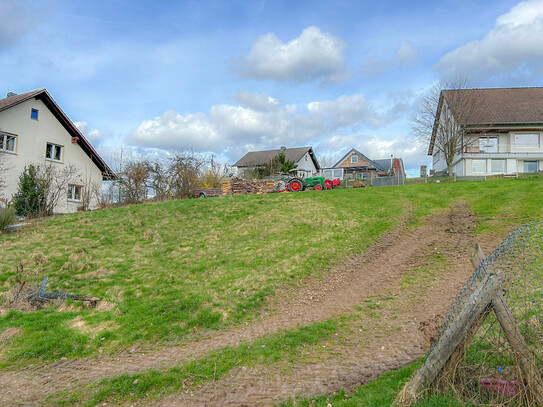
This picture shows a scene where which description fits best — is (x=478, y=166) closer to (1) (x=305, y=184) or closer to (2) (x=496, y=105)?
(2) (x=496, y=105)

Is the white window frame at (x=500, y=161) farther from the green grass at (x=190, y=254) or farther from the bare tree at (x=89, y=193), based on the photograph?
the bare tree at (x=89, y=193)

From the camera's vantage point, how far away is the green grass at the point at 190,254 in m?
7.45

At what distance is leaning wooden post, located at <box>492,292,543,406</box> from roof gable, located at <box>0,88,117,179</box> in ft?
94.8

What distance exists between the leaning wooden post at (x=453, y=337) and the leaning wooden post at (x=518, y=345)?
11 centimetres

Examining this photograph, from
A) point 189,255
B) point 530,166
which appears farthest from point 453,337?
point 530,166

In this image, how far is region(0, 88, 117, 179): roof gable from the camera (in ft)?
81.8

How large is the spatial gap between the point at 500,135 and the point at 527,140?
2.45 metres

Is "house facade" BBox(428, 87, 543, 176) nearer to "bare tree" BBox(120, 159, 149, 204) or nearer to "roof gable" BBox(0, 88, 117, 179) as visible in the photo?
"bare tree" BBox(120, 159, 149, 204)

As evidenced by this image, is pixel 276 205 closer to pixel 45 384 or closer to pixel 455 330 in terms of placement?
pixel 45 384

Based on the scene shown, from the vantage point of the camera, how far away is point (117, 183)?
99.5 feet

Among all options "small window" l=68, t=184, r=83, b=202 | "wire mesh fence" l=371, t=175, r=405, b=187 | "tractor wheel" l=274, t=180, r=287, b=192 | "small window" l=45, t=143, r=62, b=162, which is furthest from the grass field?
"small window" l=45, t=143, r=62, b=162

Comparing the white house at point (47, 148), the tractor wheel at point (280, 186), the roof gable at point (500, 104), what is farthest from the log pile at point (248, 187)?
the roof gable at point (500, 104)

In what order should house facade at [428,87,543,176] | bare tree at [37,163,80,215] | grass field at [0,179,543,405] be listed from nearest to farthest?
grass field at [0,179,543,405]
bare tree at [37,163,80,215]
house facade at [428,87,543,176]

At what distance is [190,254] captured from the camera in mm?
12281
